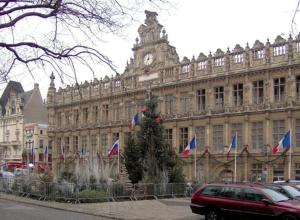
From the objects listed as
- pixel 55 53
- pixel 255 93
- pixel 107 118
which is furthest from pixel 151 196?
pixel 107 118

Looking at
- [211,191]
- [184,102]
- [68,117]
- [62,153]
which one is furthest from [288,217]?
[68,117]

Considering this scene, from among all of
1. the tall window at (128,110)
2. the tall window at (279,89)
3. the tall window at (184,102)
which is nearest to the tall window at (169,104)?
the tall window at (184,102)

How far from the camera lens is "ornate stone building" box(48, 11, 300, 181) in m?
46.2

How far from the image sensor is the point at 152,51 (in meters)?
59.4

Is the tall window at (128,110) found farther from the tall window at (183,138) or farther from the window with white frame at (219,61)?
the window with white frame at (219,61)

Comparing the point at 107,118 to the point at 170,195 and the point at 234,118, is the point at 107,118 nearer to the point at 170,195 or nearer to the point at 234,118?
the point at 234,118

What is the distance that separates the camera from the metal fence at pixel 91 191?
26750 millimetres

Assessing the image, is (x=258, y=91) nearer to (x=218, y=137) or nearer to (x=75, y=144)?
(x=218, y=137)

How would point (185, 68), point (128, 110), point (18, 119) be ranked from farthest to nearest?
point (18, 119)
point (128, 110)
point (185, 68)

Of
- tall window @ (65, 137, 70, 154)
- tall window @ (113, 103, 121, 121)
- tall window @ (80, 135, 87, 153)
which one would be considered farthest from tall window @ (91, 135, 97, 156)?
tall window @ (65, 137, 70, 154)

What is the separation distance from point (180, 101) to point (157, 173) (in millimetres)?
24024

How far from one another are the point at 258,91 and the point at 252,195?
107ft

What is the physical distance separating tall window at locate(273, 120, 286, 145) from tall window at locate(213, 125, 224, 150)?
19.8ft

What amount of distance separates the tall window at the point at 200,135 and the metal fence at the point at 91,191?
66.9ft
